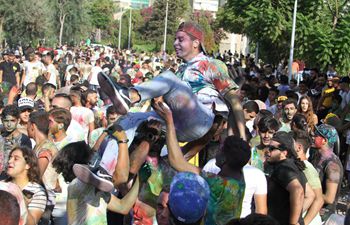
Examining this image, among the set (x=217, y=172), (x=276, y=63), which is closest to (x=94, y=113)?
(x=217, y=172)

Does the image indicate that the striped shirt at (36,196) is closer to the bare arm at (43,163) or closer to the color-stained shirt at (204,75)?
the bare arm at (43,163)

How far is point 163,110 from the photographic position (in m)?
4.62

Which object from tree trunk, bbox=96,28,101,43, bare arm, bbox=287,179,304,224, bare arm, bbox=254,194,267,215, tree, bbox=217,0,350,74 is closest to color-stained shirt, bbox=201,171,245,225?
bare arm, bbox=254,194,267,215

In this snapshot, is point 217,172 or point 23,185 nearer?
point 217,172

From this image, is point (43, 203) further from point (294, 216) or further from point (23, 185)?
point (294, 216)

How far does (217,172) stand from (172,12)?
60.4 m

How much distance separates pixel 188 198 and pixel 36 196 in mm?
1928

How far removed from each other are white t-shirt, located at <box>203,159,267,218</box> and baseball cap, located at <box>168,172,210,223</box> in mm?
1001

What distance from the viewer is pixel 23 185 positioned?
5.47 metres

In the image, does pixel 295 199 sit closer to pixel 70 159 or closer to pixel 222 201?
pixel 222 201

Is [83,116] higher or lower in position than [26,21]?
higher

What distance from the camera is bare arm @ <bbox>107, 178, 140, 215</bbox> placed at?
5.12m

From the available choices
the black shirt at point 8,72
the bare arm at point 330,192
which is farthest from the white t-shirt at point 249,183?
the black shirt at point 8,72

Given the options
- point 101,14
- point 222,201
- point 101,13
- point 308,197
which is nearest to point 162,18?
point 101,14
